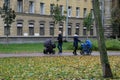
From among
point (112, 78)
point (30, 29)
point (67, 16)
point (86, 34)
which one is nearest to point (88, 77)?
point (112, 78)

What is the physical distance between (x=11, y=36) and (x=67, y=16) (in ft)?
53.6

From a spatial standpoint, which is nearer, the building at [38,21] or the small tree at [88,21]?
the building at [38,21]

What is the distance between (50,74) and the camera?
17562mm

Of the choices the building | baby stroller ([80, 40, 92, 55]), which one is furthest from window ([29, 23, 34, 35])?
baby stroller ([80, 40, 92, 55])

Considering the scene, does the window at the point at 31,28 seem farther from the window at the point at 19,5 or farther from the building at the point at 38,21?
the window at the point at 19,5

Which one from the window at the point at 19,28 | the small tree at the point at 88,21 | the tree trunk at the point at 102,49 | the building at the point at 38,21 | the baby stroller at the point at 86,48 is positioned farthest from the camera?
the small tree at the point at 88,21

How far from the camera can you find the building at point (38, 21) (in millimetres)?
66188

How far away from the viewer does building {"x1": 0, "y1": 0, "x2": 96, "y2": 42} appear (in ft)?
217

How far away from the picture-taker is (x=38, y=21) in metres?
71.5

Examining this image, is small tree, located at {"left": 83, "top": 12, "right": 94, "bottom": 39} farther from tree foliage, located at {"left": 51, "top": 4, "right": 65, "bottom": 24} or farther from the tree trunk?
the tree trunk

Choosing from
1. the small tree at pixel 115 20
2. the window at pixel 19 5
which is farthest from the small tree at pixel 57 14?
the small tree at pixel 115 20

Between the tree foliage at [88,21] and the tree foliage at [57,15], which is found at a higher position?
the tree foliage at [57,15]

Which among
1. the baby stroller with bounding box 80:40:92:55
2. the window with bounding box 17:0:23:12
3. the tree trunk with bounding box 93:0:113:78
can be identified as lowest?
the baby stroller with bounding box 80:40:92:55

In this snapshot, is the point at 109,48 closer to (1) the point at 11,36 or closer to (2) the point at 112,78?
(1) the point at 11,36
